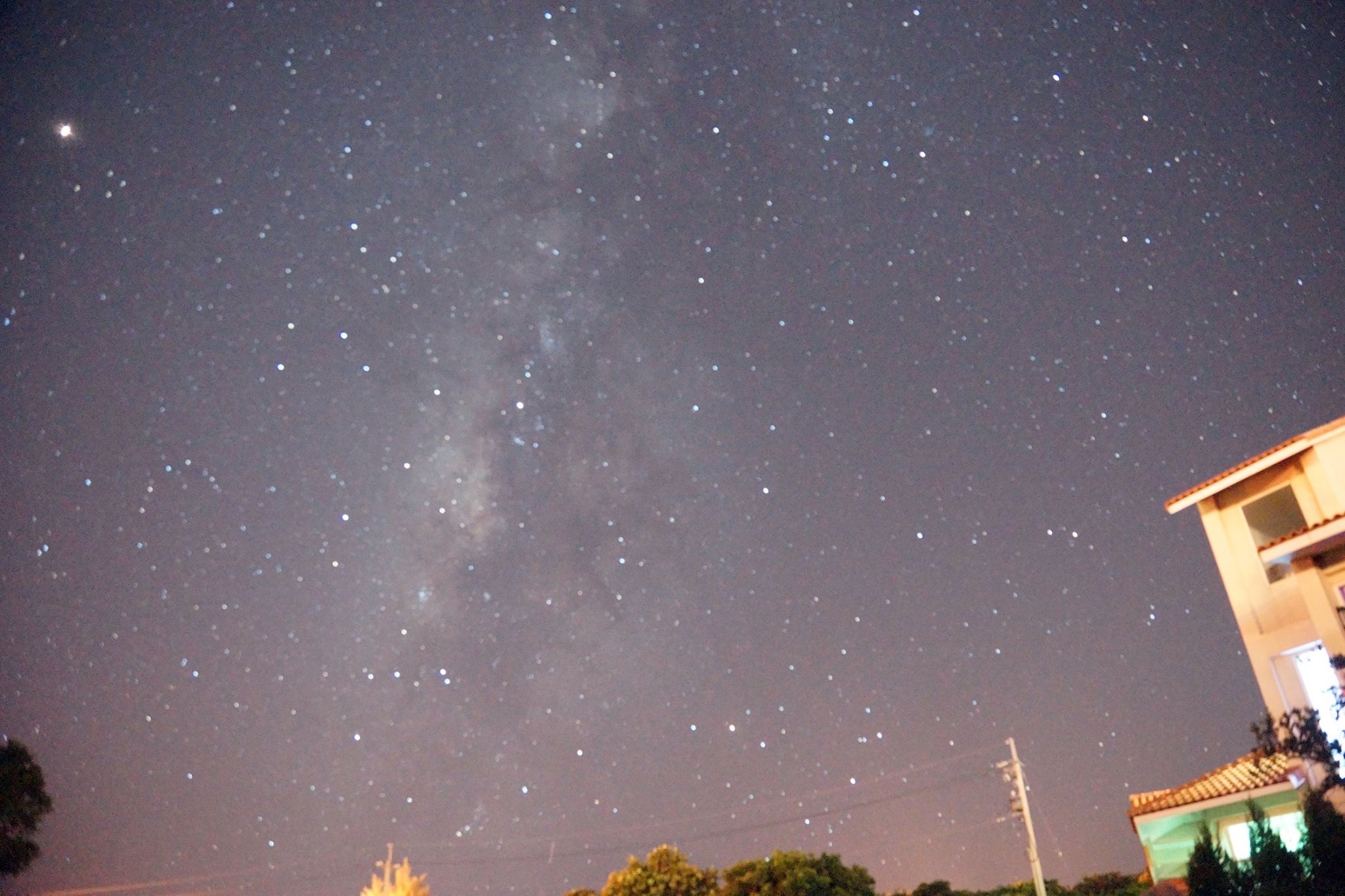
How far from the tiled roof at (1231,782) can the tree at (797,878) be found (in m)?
7.85

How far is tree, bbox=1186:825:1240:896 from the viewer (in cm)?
1109

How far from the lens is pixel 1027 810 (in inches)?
977

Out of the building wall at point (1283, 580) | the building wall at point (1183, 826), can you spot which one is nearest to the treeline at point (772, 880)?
the building wall at point (1183, 826)

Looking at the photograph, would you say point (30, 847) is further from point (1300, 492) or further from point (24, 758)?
point (1300, 492)

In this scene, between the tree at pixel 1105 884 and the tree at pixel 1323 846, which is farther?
the tree at pixel 1105 884

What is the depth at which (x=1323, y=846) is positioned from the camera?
10898 mm

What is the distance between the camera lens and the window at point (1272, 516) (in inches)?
647

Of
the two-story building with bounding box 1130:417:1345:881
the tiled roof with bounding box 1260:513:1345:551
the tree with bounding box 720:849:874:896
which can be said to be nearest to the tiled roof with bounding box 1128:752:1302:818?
the two-story building with bounding box 1130:417:1345:881

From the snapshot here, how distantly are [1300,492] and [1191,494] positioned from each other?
2.05 meters

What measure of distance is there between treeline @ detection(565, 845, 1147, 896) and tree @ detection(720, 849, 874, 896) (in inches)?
0.7

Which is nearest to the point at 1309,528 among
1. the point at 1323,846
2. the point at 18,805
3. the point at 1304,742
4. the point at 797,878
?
the point at 1304,742

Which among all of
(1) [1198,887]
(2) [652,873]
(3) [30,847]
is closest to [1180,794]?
(1) [1198,887]

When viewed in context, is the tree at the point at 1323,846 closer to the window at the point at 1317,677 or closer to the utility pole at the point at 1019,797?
the window at the point at 1317,677

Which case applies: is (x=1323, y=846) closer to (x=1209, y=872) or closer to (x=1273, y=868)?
(x=1273, y=868)
